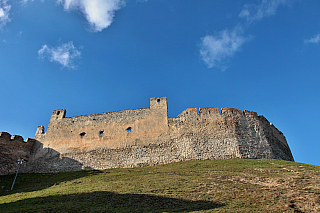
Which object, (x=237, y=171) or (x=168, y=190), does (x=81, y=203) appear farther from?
(x=237, y=171)

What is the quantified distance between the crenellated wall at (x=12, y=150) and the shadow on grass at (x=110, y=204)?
561 inches

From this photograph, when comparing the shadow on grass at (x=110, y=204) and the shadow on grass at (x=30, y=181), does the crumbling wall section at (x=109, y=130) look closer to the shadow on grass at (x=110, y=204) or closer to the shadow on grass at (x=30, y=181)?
the shadow on grass at (x=30, y=181)

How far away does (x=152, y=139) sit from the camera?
23188 millimetres

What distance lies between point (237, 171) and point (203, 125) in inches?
296

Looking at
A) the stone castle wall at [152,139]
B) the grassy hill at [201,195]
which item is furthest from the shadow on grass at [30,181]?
the stone castle wall at [152,139]

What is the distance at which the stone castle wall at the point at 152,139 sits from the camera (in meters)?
21.7

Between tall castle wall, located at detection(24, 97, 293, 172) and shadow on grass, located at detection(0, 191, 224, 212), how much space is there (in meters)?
11.2

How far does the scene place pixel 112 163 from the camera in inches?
890

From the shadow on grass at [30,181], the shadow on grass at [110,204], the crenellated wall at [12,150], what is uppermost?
the crenellated wall at [12,150]

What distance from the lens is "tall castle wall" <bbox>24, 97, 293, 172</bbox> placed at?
21.7m

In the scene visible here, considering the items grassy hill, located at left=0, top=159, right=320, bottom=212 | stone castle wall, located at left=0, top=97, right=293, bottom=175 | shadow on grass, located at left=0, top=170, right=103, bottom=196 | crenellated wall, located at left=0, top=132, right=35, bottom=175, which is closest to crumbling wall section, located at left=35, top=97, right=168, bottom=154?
stone castle wall, located at left=0, top=97, right=293, bottom=175

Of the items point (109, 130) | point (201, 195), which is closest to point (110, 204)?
point (201, 195)

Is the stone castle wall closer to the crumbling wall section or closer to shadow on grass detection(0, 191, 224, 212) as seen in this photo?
the crumbling wall section

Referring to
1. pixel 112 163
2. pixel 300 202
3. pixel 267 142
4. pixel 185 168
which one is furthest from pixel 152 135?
pixel 300 202
